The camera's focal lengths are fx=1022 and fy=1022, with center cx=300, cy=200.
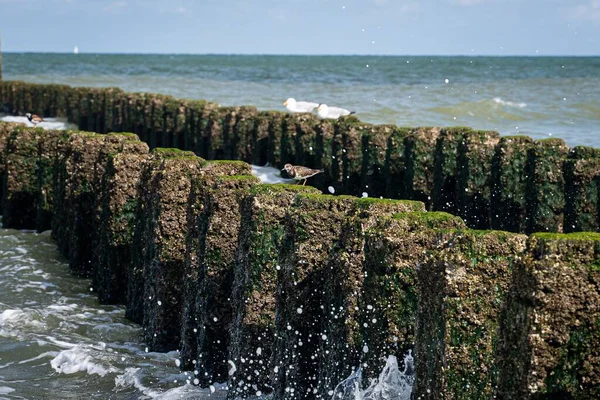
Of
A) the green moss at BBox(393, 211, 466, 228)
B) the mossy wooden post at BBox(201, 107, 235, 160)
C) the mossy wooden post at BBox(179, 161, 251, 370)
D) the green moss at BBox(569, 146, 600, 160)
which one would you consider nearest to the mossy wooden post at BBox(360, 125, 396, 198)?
the green moss at BBox(569, 146, 600, 160)

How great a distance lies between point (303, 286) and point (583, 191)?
190 inches

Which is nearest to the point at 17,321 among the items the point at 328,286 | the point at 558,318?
the point at 328,286

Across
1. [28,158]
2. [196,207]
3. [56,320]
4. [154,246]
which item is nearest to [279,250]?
[196,207]

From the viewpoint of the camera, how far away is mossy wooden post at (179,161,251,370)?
23.6 feet

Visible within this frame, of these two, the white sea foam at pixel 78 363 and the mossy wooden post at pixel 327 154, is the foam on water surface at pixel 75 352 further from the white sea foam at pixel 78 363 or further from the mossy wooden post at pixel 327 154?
the mossy wooden post at pixel 327 154

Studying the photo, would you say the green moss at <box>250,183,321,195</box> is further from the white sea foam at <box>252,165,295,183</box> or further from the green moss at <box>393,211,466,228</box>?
the white sea foam at <box>252,165,295,183</box>

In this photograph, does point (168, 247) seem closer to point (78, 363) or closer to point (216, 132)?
point (78, 363)

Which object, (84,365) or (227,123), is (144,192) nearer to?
(84,365)

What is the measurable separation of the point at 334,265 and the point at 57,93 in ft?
81.7

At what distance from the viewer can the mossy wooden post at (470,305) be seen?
14.5ft

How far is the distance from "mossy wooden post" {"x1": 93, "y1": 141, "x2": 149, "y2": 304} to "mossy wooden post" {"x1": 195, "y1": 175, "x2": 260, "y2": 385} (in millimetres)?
2576

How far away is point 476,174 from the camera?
34.9 feet

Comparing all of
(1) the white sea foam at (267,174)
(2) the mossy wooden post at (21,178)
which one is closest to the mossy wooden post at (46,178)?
(2) the mossy wooden post at (21,178)

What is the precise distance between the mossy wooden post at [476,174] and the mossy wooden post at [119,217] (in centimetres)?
332
